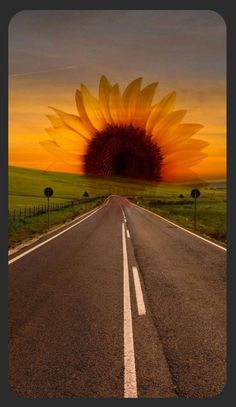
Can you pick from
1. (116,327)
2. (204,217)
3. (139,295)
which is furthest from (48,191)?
(204,217)

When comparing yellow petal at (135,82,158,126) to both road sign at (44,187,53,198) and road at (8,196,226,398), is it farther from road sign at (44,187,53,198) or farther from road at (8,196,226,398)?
road sign at (44,187,53,198)

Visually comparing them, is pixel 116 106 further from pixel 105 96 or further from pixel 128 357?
pixel 128 357

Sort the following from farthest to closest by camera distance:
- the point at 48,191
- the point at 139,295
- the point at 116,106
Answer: the point at 48,191, the point at 139,295, the point at 116,106

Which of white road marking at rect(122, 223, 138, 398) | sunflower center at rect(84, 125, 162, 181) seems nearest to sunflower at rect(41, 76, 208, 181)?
sunflower center at rect(84, 125, 162, 181)

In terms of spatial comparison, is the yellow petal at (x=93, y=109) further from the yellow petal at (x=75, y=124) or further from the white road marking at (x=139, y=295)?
the white road marking at (x=139, y=295)

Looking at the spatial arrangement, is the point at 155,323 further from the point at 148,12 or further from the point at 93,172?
the point at 148,12

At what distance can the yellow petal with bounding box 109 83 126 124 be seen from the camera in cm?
590

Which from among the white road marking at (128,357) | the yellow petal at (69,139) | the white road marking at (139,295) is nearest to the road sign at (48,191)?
the white road marking at (139,295)

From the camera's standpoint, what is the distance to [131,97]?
594 centimetres

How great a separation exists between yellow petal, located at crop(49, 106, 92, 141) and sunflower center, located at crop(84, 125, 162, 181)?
111 mm

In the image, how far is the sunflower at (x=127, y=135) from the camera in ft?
19.3

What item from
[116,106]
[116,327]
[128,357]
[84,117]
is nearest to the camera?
[128,357]

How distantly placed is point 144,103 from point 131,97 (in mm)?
168

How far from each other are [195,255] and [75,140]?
9.43 metres
